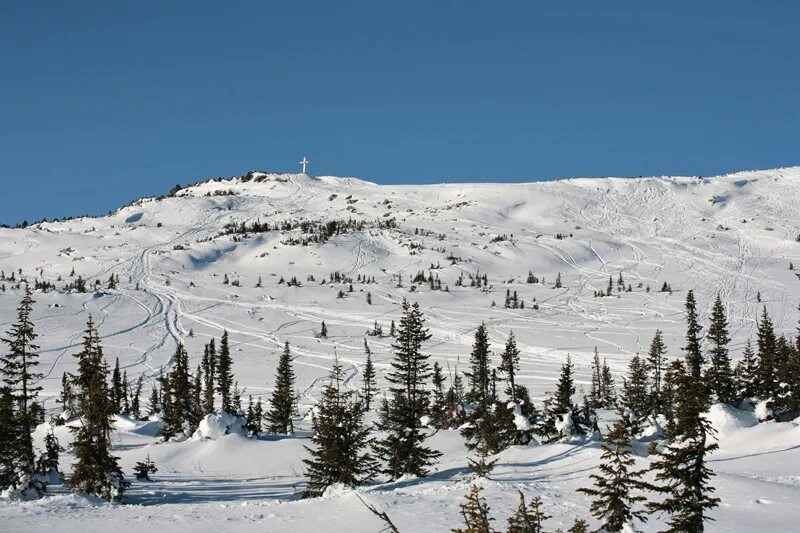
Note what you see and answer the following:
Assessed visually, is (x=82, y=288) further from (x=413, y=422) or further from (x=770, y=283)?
(x=770, y=283)

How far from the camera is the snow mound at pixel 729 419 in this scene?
37.2 meters

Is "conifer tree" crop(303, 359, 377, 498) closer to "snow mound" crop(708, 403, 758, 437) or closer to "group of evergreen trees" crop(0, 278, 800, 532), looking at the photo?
"group of evergreen trees" crop(0, 278, 800, 532)

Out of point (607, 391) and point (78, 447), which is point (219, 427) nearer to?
point (78, 447)

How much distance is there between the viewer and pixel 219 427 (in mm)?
46219

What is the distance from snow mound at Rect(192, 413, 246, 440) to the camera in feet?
151

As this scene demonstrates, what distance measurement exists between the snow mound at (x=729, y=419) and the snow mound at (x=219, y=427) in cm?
3005

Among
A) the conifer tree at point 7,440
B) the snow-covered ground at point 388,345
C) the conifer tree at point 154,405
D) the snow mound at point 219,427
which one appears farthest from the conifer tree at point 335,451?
the conifer tree at point 154,405

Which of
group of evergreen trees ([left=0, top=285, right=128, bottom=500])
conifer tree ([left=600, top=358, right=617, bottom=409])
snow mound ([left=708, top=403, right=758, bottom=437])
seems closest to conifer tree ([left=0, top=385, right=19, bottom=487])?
group of evergreen trees ([left=0, top=285, right=128, bottom=500])

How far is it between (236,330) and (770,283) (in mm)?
112559

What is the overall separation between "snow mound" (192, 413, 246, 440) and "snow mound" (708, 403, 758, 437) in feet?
98.6

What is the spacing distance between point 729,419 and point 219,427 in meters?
32.0

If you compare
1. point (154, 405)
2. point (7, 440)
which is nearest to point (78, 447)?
point (7, 440)

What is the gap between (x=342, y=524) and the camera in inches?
749

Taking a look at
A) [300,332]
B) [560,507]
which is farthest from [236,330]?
[560,507]
